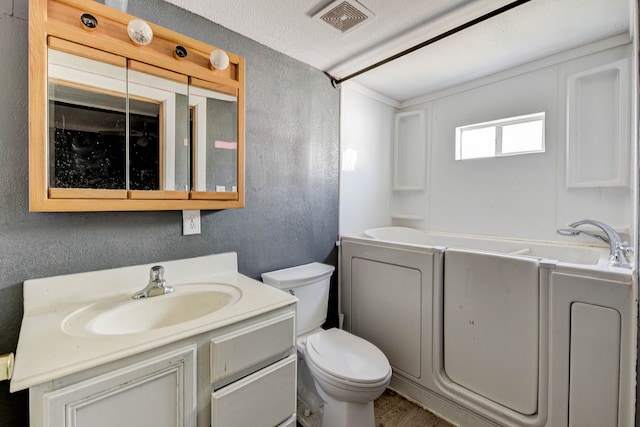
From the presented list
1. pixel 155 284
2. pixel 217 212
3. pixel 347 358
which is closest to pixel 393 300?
pixel 347 358

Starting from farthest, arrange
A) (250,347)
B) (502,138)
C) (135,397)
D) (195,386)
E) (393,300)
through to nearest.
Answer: (502,138)
(393,300)
(250,347)
(195,386)
(135,397)

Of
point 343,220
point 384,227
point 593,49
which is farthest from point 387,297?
point 593,49

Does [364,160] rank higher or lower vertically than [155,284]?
higher

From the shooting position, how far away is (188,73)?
4.09 feet

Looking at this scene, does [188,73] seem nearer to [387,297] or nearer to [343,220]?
[343,220]

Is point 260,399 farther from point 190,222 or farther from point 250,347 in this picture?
point 190,222

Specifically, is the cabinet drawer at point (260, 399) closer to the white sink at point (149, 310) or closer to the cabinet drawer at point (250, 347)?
the cabinet drawer at point (250, 347)

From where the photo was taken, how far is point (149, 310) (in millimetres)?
1100

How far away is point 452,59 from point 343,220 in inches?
52.2

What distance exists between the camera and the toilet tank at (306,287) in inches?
62.1

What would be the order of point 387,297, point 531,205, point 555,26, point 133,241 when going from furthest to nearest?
1. point 531,205
2. point 387,297
3. point 555,26
4. point 133,241

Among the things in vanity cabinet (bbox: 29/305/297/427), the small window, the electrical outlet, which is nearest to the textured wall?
the electrical outlet

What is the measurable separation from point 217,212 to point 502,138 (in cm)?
215

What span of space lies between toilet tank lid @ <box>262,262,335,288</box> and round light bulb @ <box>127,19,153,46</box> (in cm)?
121
